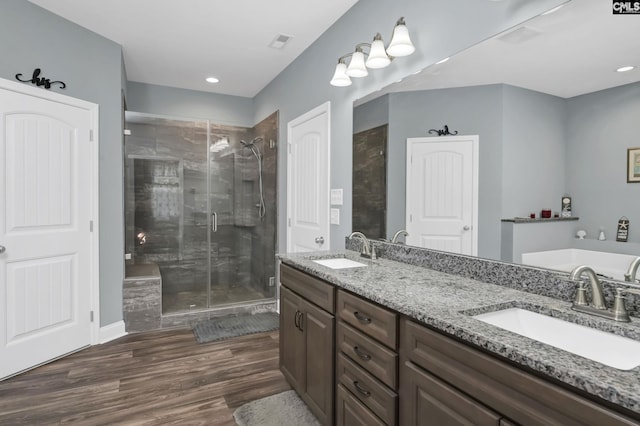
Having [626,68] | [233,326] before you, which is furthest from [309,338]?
[233,326]

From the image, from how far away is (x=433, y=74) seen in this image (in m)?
1.94

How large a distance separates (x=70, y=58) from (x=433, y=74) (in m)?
2.98

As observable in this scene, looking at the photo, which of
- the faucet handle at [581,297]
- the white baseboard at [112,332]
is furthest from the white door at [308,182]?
the faucet handle at [581,297]

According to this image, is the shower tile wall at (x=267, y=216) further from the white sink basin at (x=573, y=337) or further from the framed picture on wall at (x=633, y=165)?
the framed picture on wall at (x=633, y=165)

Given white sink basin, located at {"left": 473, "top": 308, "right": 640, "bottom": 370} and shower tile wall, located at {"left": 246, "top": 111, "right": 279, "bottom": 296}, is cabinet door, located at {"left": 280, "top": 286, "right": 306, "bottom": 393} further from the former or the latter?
shower tile wall, located at {"left": 246, "top": 111, "right": 279, "bottom": 296}

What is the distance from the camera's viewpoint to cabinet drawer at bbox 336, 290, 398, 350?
4.41 feet

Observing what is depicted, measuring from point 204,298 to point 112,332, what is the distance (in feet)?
3.31

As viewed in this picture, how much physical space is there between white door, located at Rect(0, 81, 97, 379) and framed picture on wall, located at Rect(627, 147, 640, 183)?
361 centimetres

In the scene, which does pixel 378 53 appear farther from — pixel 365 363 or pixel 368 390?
pixel 368 390

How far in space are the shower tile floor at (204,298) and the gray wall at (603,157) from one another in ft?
11.5

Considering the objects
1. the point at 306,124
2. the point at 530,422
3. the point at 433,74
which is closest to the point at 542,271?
the point at 530,422

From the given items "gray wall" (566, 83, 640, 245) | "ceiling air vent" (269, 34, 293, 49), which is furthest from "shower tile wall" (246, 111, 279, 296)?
"gray wall" (566, 83, 640, 245)

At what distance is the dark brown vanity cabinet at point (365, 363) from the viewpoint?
135 cm

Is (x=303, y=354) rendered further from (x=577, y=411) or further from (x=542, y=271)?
(x=577, y=411)
